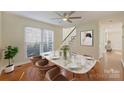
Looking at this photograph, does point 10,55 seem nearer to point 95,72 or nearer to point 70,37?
point 70,37

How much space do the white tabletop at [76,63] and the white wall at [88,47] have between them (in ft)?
0.28

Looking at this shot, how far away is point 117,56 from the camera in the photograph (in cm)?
170

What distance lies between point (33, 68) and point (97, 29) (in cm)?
107

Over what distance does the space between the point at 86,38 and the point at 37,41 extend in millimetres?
714

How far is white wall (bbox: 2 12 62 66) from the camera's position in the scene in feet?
5.08

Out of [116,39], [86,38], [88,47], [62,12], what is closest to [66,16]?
[62,12]

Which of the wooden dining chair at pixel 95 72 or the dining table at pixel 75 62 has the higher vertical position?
the dining table at pixel 75 62

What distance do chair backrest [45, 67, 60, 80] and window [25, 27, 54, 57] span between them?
293 millimetres

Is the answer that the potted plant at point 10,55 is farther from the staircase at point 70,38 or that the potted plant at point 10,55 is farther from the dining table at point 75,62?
the staircase at point 70,38

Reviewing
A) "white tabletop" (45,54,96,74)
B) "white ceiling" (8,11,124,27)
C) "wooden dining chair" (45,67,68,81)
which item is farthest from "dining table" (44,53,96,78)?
"white ceiling" (8,11,124,27)

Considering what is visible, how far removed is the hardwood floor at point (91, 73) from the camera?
1.59 metres

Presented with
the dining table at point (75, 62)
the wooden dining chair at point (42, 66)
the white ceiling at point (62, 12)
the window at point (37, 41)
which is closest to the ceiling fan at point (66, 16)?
the white ceiling at point (62, 12)
